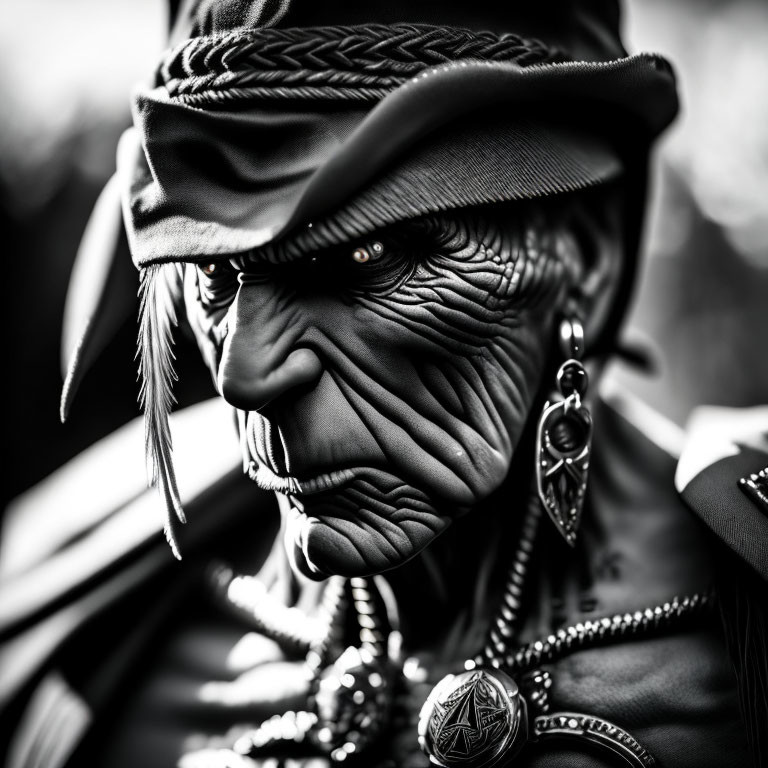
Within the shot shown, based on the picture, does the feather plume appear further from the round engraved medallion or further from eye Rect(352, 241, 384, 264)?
the round engraved medallion

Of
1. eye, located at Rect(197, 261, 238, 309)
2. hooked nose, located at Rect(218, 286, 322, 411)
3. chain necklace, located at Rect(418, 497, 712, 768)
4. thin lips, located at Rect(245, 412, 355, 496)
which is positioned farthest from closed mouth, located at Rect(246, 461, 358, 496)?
chain necklace, located at Rect(418, 497, 712, 768)

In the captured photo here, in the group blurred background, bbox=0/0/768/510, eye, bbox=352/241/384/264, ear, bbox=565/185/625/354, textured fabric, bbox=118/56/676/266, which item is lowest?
blurred background, bbox=0/0/768/510

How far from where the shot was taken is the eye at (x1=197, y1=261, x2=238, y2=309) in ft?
3.78

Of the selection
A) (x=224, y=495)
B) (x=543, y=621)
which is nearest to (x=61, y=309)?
(x=224, y=495)

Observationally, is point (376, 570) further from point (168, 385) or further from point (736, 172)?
point (736, 172)

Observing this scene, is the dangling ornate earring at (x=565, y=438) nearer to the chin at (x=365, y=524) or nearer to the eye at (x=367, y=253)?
the chin at (x=365, y=524)

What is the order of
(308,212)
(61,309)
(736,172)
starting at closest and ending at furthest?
(308,212) → (736,172) → (61,309)

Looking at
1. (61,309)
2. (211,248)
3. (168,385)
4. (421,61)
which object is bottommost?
(61,309)

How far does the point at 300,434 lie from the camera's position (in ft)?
3.65

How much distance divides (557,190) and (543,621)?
62 centimetres

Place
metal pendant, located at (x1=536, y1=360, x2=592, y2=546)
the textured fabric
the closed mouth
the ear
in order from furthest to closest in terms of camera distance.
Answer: the ear
metal pendant, located at (x1=536, y1=360, x2=592, y2=546)
the closed mouth
the textured fabric

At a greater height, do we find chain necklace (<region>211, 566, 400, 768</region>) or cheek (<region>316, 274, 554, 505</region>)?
cheek (<region>316, 274, 554, 505</region>)

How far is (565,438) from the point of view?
4.08ft

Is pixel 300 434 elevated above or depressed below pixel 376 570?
above
